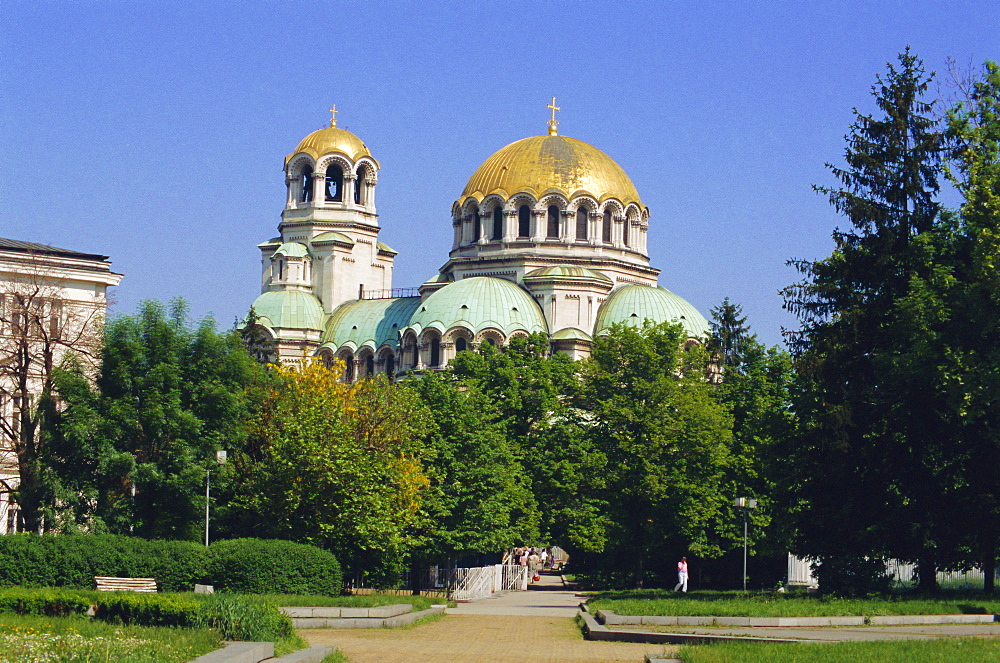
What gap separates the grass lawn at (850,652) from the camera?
1766 cm

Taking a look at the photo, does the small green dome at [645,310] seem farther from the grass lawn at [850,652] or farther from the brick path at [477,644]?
the grass lawn at [850,652]

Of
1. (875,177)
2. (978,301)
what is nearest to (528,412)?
(875,177)

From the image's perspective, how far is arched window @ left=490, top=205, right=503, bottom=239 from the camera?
8562cm

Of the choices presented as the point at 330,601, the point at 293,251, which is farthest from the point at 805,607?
the point at 293,251

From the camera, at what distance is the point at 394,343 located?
8412 cm

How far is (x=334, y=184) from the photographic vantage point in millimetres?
93500

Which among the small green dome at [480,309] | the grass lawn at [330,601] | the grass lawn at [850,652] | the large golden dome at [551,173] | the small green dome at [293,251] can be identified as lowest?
the grass lawn at [330,601]

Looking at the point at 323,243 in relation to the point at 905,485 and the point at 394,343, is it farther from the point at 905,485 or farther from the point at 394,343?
the point at 905,485

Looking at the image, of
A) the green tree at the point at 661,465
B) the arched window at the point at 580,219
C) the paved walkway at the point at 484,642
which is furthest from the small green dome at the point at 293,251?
the paved walkway at the point at 484,642

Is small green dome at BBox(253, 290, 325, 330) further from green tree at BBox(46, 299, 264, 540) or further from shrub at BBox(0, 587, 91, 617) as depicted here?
shrub at BBox(0, 587, 91, 617)

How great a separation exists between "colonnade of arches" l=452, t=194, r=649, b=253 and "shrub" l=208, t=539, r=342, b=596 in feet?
179

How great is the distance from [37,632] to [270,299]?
7313 centimetres

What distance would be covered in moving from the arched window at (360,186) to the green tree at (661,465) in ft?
154

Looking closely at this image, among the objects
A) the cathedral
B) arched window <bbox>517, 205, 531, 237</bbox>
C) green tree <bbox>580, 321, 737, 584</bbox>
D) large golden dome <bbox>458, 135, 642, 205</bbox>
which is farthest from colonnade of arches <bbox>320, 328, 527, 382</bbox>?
green tree <bbox>580, 321, 737, 584</bbox>
